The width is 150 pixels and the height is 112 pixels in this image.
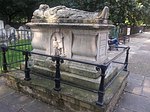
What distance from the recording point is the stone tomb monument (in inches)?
142

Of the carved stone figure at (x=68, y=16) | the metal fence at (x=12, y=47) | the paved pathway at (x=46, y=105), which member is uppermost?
the carved stone figure at (x=68, y=16)

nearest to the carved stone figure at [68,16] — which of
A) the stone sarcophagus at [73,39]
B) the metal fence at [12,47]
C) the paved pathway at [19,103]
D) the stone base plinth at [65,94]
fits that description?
the stone sarcophagus at [73,39]

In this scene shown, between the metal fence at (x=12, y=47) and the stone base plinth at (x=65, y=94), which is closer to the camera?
the stone base plinth at (x=65, y=94)

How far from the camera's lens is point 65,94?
3576 millimetres

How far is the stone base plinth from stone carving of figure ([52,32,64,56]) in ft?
2.44

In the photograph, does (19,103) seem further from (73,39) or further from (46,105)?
(73,39)

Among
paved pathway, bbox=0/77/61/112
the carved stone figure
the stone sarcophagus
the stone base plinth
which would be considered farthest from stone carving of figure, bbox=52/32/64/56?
paved pathway, bbox=0/77/61/112

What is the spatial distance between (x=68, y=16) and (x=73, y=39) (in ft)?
1.83

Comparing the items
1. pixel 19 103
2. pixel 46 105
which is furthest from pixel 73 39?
pixel 19 103

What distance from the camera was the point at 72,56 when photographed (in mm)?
4207

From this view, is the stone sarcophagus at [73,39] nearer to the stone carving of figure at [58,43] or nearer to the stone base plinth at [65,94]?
the stone carving of figure at [58,43]

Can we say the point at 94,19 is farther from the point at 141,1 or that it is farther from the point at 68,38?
the point at 141,1

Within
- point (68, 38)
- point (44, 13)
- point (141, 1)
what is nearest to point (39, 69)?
point (68, 38)

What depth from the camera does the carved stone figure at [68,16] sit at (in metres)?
3.68
